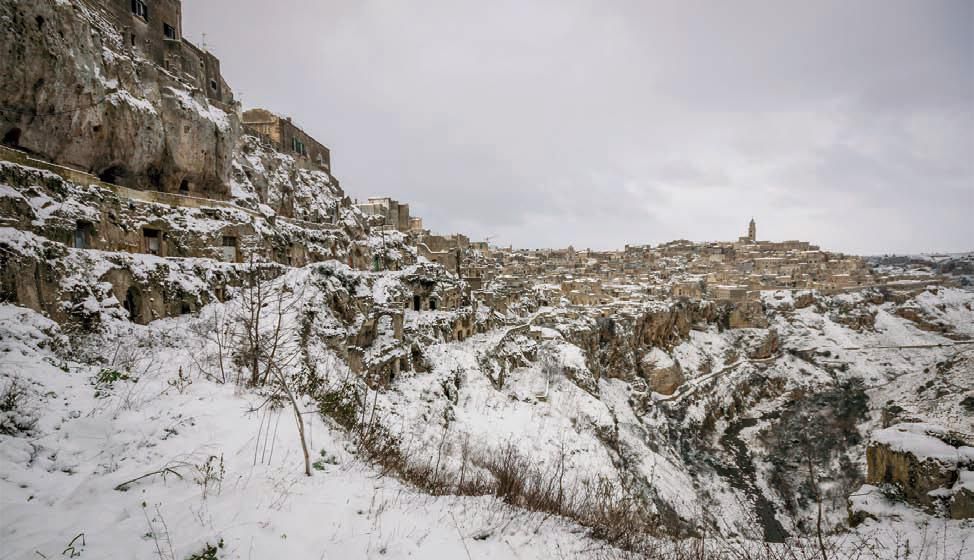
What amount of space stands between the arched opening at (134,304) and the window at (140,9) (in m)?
16.6

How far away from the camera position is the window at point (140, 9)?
60.1 feet

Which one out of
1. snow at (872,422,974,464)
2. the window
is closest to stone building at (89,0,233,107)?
the window

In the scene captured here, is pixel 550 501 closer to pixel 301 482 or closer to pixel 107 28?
pixel 301 482

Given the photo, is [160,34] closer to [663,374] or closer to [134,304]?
[134,304]

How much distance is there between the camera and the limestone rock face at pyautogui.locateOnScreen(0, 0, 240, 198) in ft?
37.9

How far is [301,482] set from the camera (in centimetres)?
438

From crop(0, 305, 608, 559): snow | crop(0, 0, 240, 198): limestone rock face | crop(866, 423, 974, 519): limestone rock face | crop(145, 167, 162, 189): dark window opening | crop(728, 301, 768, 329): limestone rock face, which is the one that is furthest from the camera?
crop(728, 301, 768, 329): limestone rock face

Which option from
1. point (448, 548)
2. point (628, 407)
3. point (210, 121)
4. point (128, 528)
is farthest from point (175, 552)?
point (628, 407)

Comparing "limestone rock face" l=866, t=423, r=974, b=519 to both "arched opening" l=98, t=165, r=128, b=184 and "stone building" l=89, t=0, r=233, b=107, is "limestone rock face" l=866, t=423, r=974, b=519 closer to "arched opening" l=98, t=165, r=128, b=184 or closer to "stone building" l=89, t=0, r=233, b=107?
"arched opening" l=98, t=165, r=128, b=184

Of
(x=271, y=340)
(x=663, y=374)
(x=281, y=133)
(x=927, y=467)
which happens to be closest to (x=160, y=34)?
(x=281, y=133)

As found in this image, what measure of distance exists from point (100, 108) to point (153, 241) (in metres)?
5.84

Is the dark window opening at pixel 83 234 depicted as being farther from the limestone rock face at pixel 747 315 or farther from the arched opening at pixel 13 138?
the limestone rock face at pixel 747 315

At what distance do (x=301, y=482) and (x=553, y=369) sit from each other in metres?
19.6

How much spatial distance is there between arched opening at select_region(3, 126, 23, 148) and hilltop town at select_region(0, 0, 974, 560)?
0.28ft
